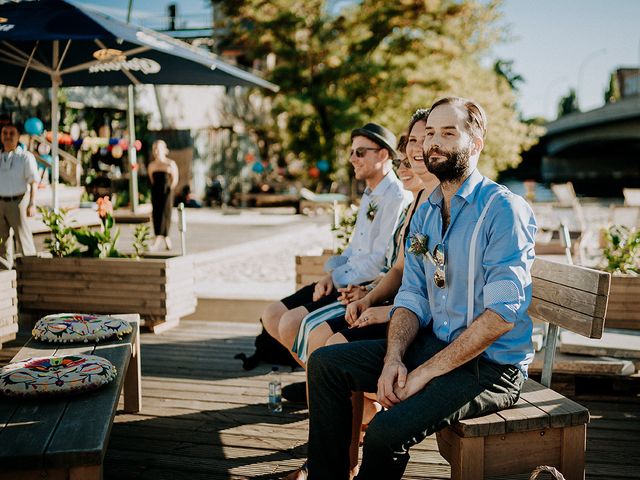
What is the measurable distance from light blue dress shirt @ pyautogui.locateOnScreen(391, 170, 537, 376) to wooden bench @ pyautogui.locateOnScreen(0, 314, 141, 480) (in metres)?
1.29

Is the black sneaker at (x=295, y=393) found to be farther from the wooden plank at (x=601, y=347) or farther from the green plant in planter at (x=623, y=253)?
the green plant in planter at (x=623, y=253)

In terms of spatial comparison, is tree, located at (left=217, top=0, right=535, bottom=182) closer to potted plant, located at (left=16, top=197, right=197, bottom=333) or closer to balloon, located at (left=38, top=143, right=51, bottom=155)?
balloon, located at (left=38, top=143, right=51, bottom=155)

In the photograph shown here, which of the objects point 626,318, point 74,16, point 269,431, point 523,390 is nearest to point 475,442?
point 523,390

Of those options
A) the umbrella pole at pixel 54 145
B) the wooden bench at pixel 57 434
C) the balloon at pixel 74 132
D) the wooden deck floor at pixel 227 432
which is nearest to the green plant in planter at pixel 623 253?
the wooden deck floor at pixel 227 432

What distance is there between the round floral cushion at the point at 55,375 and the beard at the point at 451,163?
153cm

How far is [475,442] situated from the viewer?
2332mm

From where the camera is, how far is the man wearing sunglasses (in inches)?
93.4

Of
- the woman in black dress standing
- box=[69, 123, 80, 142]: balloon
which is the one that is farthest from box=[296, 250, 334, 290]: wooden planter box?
box=[69, 123, 80, 142]: balloon

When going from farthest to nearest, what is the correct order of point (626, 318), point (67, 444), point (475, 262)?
1. point (626, 318)
2. point (475, 262)
3. point (67, 444)

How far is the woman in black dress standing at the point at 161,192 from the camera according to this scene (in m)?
11.5

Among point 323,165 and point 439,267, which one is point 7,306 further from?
point 323,165

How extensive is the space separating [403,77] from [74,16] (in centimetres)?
1862

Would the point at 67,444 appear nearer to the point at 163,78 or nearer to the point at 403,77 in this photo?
the point at 163,78

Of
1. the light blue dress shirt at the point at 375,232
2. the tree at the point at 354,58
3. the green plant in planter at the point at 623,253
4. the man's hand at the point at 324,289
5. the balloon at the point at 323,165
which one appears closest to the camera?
the light blue dress shirt at the point at 375,232
